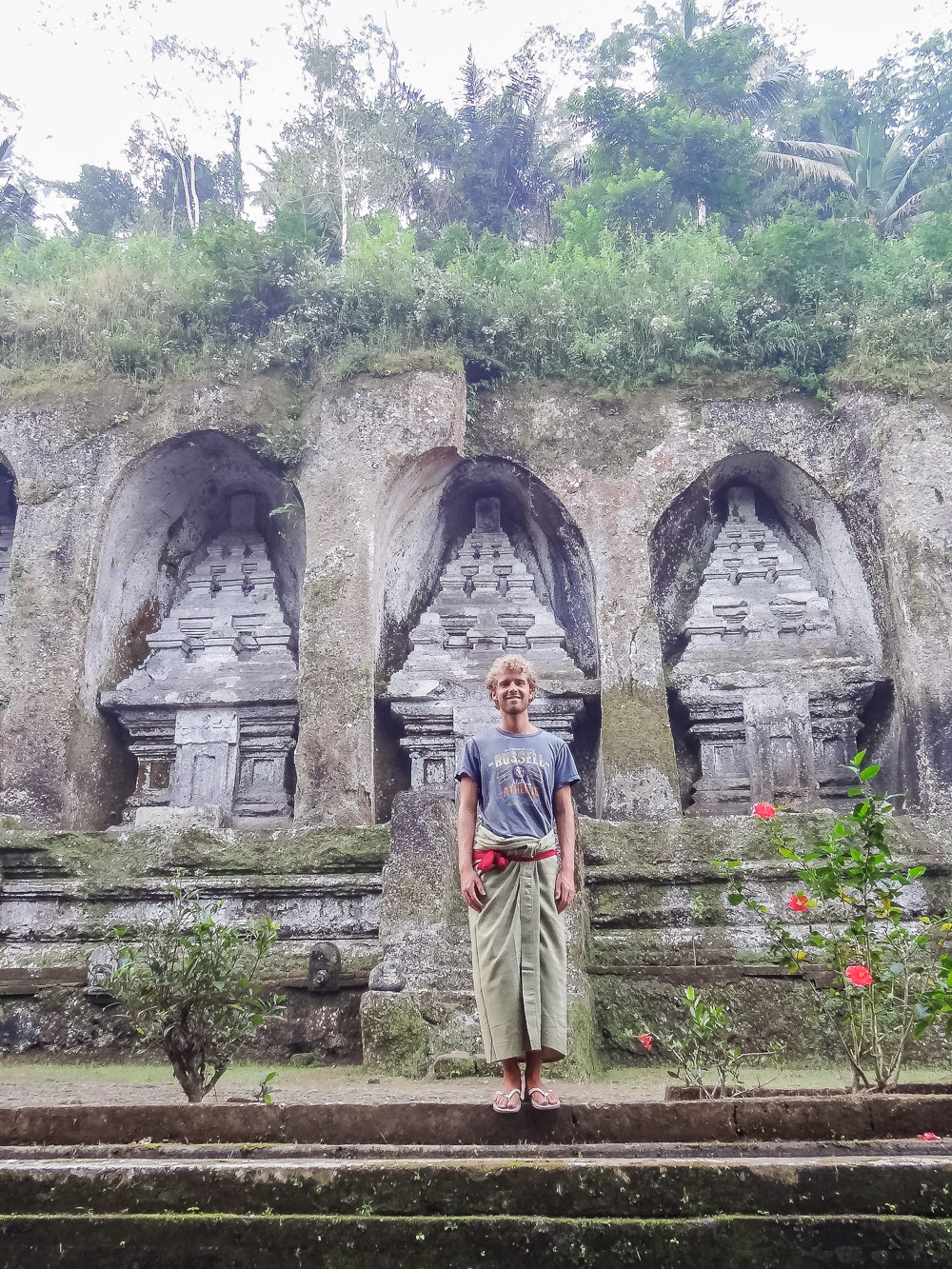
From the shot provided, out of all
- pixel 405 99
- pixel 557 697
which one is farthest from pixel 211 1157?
pixel 405 99

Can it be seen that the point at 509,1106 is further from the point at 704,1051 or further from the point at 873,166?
the point at 873,166

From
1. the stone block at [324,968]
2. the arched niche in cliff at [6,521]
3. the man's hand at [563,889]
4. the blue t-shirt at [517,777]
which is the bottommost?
the stone block at [324,968]

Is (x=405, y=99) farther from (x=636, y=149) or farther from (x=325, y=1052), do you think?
(x=325, y=1052)

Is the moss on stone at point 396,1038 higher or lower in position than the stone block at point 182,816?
lower

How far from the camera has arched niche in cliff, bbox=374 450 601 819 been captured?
28.9ft

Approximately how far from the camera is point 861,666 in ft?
27.8

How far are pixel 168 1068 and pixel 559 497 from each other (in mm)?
5823

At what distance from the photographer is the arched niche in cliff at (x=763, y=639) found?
27.9 feet

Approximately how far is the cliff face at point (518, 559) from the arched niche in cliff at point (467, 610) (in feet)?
0.13

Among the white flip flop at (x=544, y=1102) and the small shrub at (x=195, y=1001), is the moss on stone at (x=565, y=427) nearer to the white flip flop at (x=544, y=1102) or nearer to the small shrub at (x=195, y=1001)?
the small shrub at (x=195, y=1001)

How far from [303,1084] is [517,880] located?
2644mm

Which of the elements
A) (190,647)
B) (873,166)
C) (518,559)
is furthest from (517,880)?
(873,166)

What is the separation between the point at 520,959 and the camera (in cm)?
272

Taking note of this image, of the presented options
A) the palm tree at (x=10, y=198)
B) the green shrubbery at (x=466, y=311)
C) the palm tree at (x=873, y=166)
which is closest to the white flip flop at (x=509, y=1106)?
the green shrubbery at (x=466, y=311)
